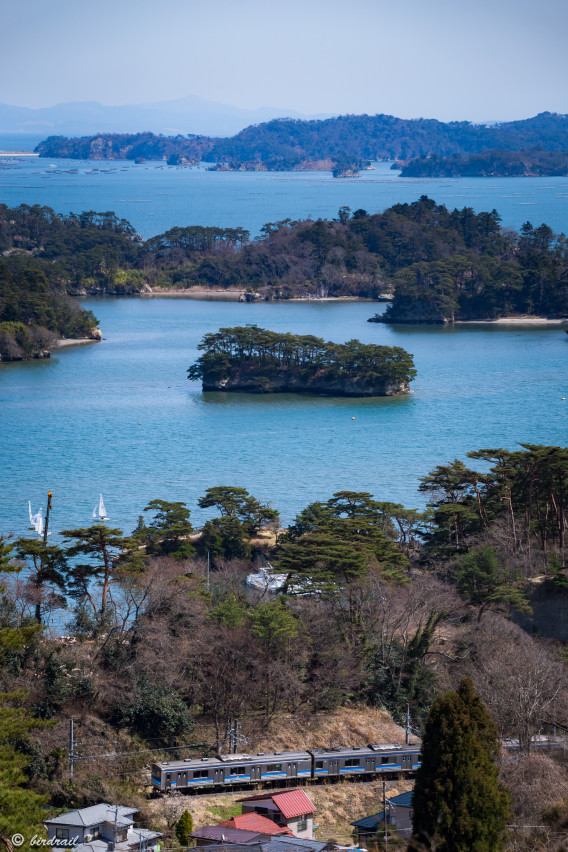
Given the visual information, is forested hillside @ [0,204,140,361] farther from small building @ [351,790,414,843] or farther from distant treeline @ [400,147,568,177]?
distant treeline @ [400,147,568,177]

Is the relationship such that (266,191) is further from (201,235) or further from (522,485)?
(522,485)

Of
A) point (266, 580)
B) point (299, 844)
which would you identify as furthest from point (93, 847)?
point (266, 580)

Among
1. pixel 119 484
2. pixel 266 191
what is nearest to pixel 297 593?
pixel 119 484

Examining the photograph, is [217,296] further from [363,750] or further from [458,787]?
[458,787]

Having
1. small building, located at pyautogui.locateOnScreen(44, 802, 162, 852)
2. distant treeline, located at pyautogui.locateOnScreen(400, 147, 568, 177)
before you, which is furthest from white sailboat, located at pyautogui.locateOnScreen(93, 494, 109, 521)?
distant treeline, located at pyautogui.locateOnScreen(400, 147, 568, 177)

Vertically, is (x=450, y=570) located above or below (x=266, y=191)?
below

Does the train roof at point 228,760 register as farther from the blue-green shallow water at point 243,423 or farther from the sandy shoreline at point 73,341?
the sandy shoreline at point 73,341

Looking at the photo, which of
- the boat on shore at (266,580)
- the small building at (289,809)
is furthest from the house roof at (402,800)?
the boat on shore at (266,580)
